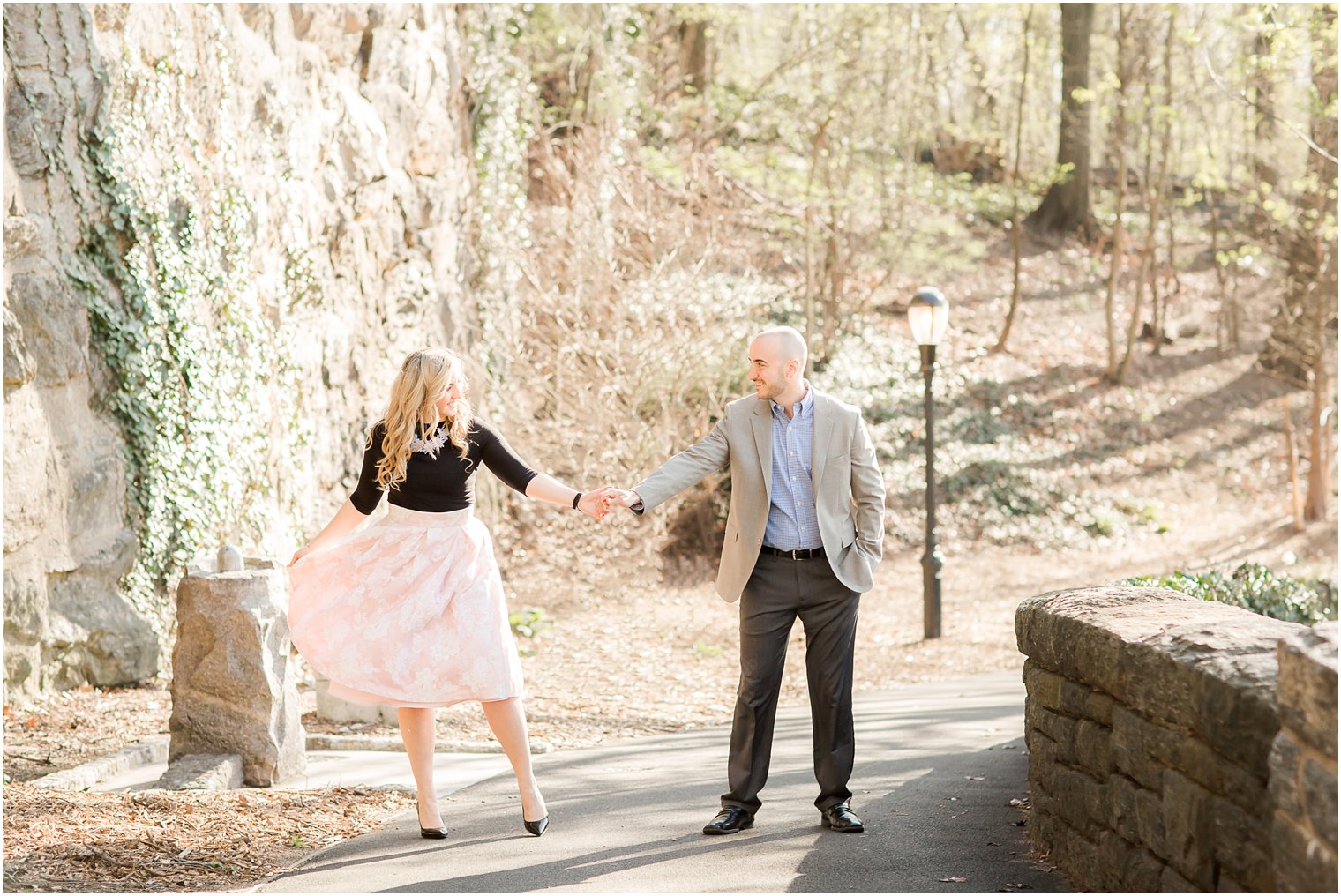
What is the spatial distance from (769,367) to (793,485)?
49cm

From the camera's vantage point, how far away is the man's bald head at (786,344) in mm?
5125

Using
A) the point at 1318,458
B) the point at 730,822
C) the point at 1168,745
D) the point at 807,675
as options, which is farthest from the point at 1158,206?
the point at 1168,745

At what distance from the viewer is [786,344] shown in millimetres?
5160

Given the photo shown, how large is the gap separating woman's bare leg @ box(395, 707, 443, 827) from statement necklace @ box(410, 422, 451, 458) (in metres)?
1.02

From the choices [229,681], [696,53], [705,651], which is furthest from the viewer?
[696,53]

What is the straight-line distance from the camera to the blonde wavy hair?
195 inches

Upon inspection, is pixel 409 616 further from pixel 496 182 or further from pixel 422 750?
pixel 496 182

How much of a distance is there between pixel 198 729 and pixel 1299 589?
7970 millimetres

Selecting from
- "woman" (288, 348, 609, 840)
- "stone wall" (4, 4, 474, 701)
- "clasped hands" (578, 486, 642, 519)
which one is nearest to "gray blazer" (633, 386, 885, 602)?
"clasped hands" (578, 486, 642, 519)

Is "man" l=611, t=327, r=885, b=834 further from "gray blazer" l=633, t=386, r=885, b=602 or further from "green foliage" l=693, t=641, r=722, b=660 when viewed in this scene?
"green foliage" l=693, t=641, r=722, b=660

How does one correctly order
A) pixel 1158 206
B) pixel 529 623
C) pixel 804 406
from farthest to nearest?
pixel 1158 206 → pixel 529 623 → pixel 804 406

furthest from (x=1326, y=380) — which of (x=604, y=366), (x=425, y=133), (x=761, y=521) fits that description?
(x=761, y=521)

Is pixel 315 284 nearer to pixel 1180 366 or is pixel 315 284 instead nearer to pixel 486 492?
pixel 486 492

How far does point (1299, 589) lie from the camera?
9727 millimetres
